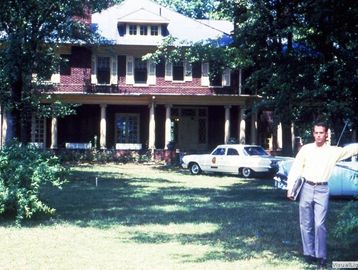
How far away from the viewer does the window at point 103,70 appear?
103 ft

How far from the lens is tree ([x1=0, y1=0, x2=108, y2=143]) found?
765 inches

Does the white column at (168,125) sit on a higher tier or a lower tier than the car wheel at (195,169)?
higher

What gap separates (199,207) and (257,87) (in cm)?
1216

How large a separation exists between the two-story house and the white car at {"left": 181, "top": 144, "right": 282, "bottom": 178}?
658 cm

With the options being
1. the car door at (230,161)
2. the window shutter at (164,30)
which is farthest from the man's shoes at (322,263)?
the window shutter at (164,30)

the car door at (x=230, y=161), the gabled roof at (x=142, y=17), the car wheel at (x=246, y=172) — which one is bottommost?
the car wheel at (x=246, y=172)

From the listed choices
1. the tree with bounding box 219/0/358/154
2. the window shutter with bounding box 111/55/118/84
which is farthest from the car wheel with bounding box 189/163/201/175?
the window shutter with bounding box 111/55/118/84

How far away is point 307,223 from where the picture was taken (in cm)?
731

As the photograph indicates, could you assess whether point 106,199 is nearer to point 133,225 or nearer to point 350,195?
point 133,225

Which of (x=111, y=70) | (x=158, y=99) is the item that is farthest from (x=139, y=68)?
(x=158, y=99)

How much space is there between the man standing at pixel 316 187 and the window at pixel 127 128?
1029 inches

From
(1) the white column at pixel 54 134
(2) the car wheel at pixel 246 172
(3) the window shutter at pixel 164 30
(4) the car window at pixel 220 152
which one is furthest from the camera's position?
(3) the window shutter at pixel 164 30

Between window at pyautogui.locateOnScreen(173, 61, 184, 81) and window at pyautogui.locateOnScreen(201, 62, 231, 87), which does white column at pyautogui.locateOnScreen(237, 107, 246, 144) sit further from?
window at pyautogui.locateOnScreen(173, 61, 184, 81)

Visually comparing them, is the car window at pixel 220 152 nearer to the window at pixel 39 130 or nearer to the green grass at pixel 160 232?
the green grass at pixel 160 232
